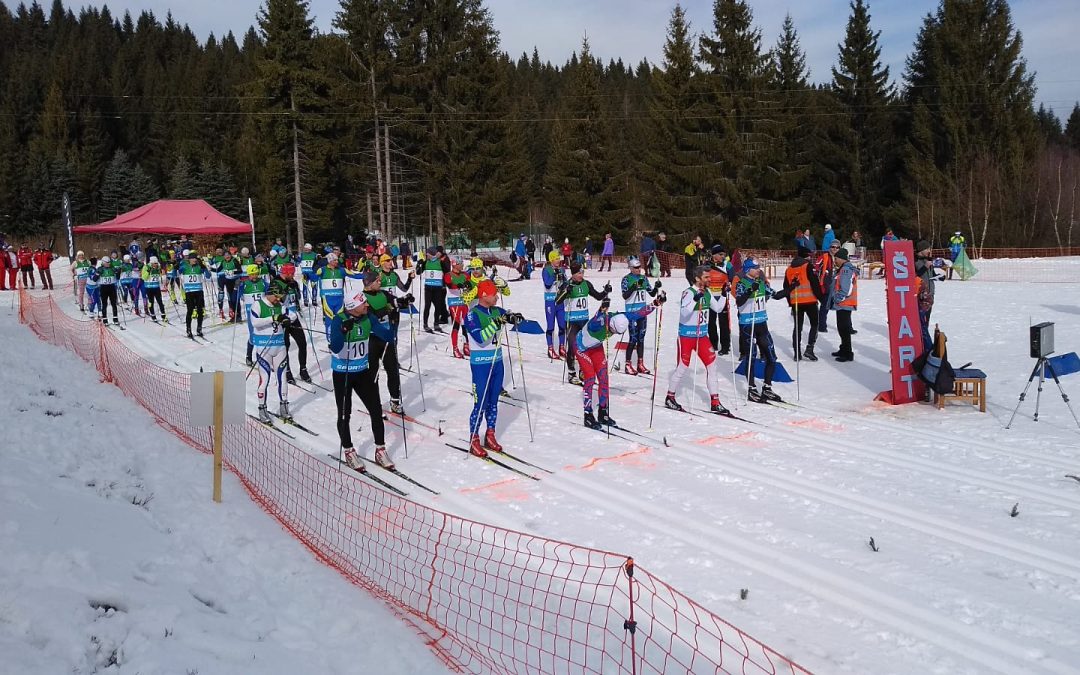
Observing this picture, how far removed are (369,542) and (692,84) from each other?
39.1m

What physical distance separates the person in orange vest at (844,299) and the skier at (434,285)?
27.3 ft

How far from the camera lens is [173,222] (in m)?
44.3

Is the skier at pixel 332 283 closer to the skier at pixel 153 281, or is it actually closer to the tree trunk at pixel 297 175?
the skier at pixel 153 281

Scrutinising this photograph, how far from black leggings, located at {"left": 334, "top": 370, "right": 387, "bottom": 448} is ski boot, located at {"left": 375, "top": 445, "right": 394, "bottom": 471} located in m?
0.07

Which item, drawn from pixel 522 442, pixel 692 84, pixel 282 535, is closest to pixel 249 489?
pixel 282 535

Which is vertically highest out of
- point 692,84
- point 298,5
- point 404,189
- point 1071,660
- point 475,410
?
point 298,5

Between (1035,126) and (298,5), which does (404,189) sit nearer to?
(298,5)

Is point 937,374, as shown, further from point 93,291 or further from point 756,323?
point 93,291

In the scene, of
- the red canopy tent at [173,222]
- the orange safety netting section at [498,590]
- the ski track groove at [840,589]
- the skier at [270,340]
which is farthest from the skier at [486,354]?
the red canopy tent at [173,222]

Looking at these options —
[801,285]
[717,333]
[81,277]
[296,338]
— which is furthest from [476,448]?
[81,277]

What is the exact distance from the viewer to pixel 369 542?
271 inches

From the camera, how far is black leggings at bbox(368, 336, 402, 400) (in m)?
8.60

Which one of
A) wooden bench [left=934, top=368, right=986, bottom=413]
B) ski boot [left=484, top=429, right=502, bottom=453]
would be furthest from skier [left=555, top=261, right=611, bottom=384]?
wooden bench [left=934, top=368, right=986, bottom=413]

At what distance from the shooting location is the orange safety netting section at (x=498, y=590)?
4.84m
